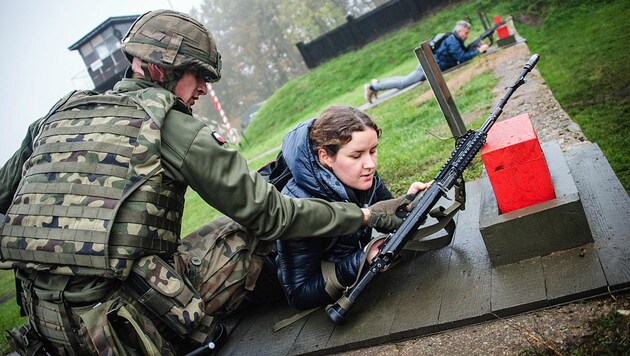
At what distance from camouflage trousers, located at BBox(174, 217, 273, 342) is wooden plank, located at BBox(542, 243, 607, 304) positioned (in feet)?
5.04

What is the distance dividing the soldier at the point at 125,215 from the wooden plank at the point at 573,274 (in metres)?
0.92

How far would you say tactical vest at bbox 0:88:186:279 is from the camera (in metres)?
2.14

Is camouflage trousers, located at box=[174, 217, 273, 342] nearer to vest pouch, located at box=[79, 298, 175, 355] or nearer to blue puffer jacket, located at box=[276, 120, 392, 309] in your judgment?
blue puffer jacket, located at box=[276, 120, 392, 309]

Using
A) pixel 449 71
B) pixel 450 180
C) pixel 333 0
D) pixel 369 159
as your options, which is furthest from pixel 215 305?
pixel 333 0

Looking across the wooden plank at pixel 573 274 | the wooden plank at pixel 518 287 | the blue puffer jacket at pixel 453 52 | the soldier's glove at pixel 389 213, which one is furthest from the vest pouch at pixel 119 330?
the blue puffer jacket at pixel 453 52

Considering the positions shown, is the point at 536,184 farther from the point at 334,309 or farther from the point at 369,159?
the point at 334,309

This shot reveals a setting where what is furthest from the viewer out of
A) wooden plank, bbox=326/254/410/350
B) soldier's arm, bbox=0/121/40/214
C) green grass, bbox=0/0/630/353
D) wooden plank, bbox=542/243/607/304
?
green grass, bbox=0/0/630/353

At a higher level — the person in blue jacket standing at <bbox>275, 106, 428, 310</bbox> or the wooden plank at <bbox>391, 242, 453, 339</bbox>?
the person in blue jacket standing at <bbox>275, 106, 428, 310</bbox>

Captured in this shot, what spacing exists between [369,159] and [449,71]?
8.59 m

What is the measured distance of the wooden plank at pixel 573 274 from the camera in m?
1.92

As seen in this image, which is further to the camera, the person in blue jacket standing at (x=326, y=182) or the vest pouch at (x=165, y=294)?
the person in blue jacket standing at (x=326, y=182)

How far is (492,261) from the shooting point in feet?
7.75

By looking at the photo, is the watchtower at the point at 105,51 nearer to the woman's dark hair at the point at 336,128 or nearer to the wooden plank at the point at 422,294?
the woman's dark hair at the point at 336,128

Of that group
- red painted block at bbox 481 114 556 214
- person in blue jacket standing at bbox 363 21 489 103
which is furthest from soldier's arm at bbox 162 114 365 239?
person in blue jacket standing at bbox 363 21 489 103
